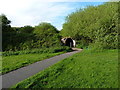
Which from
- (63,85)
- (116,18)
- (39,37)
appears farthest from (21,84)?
(39,37)

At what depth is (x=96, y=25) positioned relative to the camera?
2141 centimetres

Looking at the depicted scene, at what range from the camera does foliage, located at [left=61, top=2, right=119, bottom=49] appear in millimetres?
18191

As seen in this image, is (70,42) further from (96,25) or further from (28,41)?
(96,25)

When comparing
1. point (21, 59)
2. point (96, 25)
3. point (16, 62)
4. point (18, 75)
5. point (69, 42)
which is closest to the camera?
point (18, 75)

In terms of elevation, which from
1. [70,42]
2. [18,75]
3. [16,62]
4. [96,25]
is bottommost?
[18,75]

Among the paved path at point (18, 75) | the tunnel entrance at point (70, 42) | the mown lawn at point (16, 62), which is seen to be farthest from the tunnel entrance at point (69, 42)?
the paved path at point (18, 75)

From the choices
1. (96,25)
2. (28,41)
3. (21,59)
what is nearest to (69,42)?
(28,41)

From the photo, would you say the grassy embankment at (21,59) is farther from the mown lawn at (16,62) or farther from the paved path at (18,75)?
the paved path at (18,75)

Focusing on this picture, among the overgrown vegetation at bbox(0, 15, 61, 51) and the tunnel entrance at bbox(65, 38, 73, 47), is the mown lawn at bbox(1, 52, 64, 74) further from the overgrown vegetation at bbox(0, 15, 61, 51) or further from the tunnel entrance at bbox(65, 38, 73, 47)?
the tunnel entrance at bbox(65, 38, 73, 47)

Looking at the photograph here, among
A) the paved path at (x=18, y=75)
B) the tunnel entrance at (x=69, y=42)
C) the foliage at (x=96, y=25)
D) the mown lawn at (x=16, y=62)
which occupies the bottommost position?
the paved path at (x=18, y=75)

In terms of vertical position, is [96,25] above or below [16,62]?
above

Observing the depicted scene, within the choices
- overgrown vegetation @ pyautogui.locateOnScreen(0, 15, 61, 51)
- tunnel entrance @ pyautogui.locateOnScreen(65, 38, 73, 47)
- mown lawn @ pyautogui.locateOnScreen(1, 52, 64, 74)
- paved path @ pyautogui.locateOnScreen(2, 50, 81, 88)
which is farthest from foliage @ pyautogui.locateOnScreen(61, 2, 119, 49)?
paved path @ pyautogui.locateOnScreen(2, 50, 81, 88)

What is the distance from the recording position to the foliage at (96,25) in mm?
18191

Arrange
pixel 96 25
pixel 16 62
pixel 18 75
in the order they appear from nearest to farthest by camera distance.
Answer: pixel 18 75
pixel 16 62
pixel 96 25
